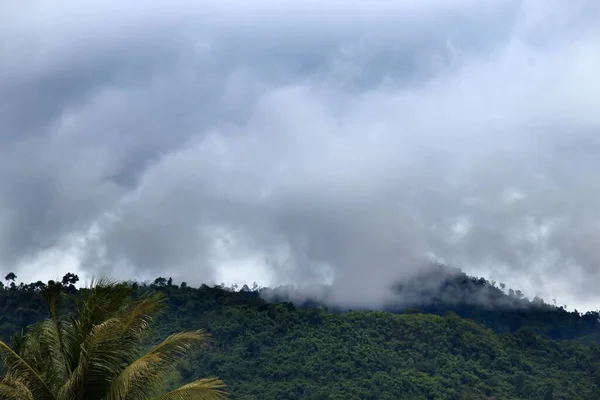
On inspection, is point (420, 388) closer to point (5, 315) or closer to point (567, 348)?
point (567, 348)

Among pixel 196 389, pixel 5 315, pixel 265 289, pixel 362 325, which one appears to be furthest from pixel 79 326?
pixel 265 289

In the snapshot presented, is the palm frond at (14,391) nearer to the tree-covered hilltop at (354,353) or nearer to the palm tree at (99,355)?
the palm tree at (99,355)

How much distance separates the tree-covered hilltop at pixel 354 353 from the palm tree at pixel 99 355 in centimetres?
7736

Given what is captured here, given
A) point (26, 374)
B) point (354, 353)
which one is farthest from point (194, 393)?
point (354, 353)

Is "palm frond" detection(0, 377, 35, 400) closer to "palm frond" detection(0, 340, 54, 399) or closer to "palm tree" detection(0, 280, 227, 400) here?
"palm tree" detection(0, 280, 227, 400)

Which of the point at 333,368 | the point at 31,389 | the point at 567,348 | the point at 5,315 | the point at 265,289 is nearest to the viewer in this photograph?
the point at 31,389

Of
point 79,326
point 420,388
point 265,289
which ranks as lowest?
point 79,326

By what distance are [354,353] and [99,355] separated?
9616cm

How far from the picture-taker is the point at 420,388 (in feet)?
345

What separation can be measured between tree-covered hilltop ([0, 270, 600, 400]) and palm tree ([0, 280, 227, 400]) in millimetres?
77359

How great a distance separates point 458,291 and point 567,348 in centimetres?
5256

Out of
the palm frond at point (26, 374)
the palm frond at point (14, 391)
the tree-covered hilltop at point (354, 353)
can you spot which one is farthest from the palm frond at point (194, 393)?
the tree-covered hilltop at point (354, 353)

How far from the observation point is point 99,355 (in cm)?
1778

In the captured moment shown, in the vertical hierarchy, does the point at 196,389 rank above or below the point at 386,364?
below
